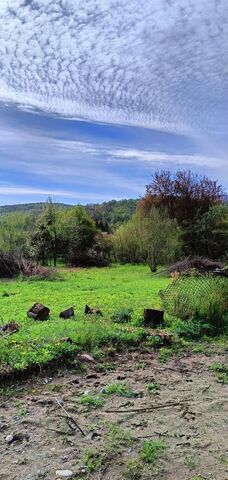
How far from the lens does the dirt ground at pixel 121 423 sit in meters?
3.99

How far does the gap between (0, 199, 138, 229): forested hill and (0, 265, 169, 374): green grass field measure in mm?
18097

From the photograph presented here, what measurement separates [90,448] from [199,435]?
1215 millimetres

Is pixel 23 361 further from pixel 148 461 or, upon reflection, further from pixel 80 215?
pixel 80 215

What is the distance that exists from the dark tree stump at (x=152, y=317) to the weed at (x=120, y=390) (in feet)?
11.4

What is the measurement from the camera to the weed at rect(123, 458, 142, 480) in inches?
151

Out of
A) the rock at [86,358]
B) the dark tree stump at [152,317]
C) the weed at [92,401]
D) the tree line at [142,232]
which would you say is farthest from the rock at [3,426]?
the tree line at [142,232]

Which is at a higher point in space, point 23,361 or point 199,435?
point 23,361

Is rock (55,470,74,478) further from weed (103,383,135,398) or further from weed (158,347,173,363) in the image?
weed (158,347,173,363)

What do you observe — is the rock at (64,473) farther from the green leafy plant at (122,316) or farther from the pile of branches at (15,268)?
the pile of branches at (15,268)

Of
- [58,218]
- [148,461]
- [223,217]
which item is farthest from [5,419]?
[58,218]

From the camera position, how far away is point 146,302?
12.8m

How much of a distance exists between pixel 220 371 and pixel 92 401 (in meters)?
2.35

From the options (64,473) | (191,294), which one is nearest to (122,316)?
(191,294)

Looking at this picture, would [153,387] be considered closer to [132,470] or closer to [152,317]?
[132,470]
